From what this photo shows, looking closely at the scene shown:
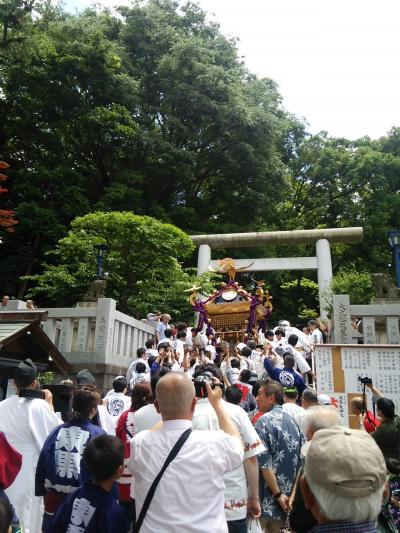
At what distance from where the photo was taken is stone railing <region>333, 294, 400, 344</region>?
10.0 m

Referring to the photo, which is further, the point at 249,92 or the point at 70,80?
the point at 249,92

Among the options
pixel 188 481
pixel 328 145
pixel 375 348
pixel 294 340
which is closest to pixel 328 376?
pixel 375 348

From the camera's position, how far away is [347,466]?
1.63 metres

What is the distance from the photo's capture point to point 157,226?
44.7 feet

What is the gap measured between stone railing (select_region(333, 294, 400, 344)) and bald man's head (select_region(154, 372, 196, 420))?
28.2 feet

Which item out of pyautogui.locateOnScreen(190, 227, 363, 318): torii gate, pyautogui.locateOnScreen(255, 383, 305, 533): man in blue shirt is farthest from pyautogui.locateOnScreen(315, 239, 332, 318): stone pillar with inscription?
pyautogui.locateOnScreen(255, 383, 305, 533): man in blue shirt

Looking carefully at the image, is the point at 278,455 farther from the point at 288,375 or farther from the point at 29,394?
the point at 288,375

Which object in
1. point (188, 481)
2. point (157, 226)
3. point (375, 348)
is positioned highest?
point (157, 226)

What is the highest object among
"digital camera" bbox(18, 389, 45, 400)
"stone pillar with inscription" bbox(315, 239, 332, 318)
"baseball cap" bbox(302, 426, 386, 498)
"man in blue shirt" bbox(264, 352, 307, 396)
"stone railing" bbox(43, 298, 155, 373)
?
"stone pillar with inscription" bbox(315, 239, 332, 318)

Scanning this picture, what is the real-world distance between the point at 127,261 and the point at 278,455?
10.9m

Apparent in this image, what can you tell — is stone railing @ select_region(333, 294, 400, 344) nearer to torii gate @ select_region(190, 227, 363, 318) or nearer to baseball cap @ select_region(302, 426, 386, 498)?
baseball cap @ select_region(302, 426, 386, 498)

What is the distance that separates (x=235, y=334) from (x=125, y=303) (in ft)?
11.8

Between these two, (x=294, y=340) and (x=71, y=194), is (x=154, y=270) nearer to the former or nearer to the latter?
(x=294, y=340)

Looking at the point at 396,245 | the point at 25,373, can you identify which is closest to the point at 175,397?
the point at 25,373
